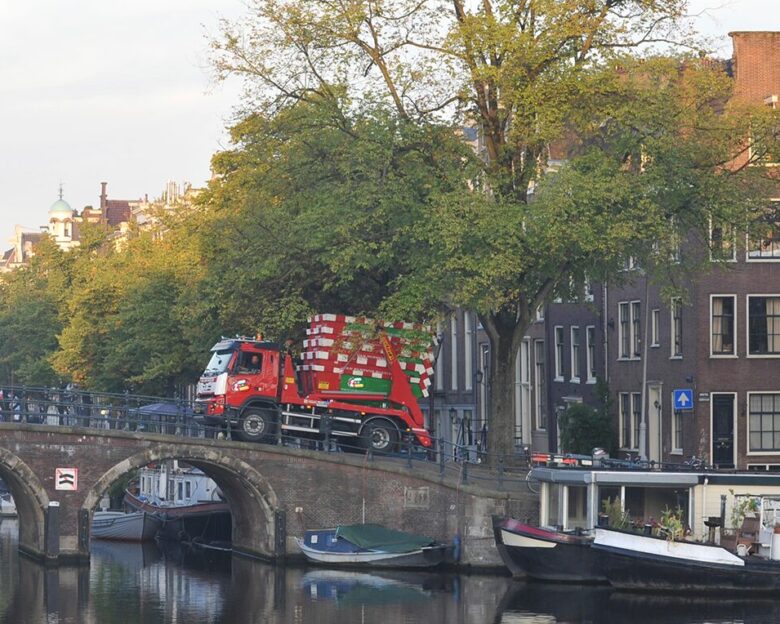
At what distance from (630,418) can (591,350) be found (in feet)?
12.2

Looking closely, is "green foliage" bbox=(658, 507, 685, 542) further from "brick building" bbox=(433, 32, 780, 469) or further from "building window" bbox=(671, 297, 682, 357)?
"building window" bbox=(671, 297, 682, 357)

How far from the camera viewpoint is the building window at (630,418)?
179ft

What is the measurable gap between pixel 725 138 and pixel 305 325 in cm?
1322

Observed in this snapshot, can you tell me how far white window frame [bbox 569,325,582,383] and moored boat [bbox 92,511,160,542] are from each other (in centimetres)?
1514

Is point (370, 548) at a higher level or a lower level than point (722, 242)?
lower

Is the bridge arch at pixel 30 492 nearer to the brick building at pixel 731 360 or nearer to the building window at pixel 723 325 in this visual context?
the brick building at pixel 731 360

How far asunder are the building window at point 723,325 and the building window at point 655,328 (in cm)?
237

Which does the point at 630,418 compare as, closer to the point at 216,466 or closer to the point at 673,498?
the point at 673,498

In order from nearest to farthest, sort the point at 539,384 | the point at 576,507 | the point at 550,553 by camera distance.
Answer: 1. the point at 550,553
2. the point at 576,507
3. the point at 539,384

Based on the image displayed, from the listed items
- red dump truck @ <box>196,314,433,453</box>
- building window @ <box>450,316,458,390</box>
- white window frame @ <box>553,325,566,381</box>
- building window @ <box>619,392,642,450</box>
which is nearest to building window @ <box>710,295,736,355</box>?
building window @ <box>619,392,642,450</box>

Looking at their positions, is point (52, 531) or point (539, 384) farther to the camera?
point (539, 384)

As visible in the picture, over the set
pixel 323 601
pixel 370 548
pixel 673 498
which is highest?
pixel 673 498

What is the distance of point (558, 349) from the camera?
6019cm

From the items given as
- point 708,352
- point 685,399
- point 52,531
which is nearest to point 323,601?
point 52,531
